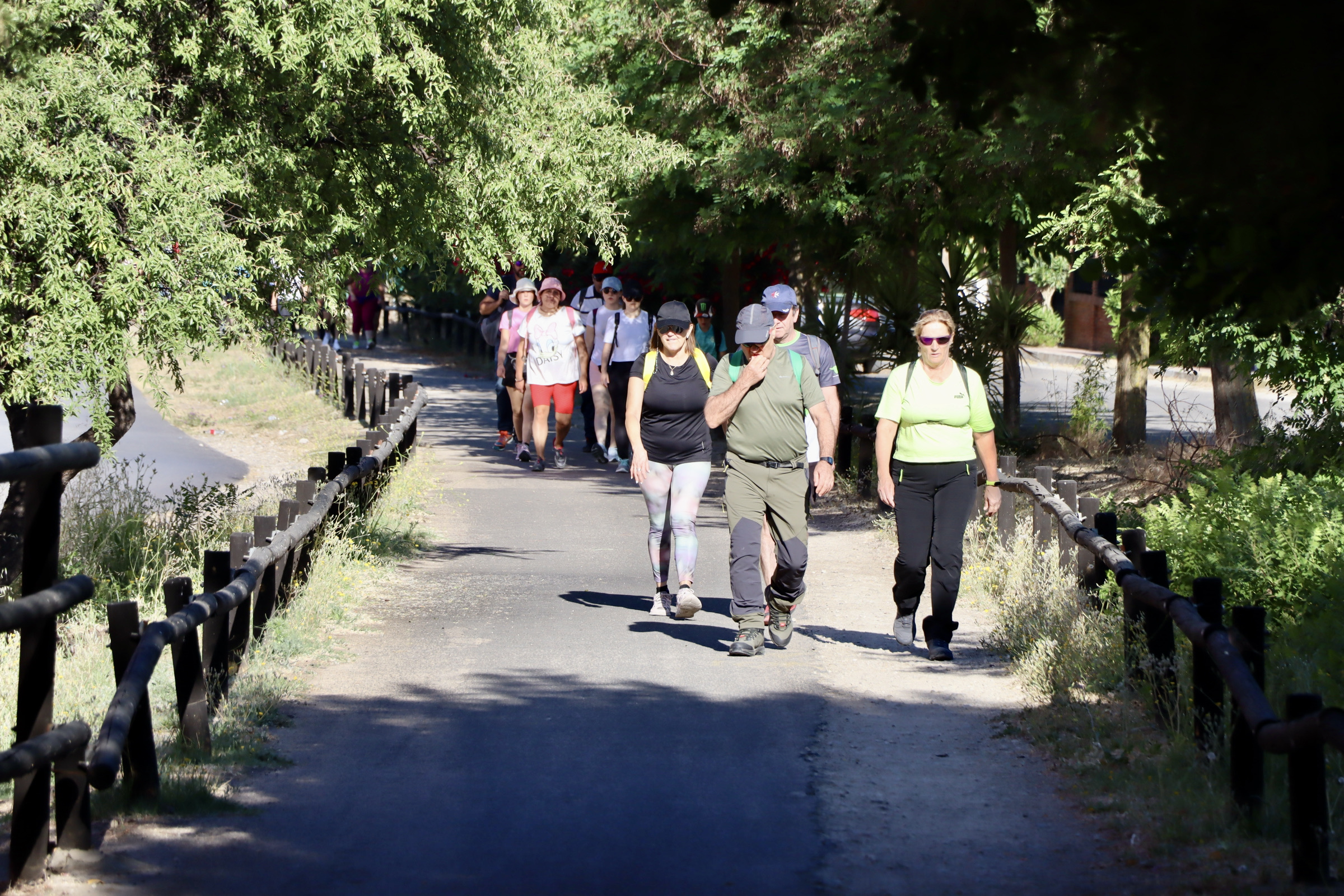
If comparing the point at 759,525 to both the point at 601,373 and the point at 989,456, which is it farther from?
the point at 601,373

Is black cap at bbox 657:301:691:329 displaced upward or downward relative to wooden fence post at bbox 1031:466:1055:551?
upward

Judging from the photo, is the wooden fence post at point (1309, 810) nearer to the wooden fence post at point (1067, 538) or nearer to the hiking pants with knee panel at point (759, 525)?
the hiking pants with knee panel at point (759, 525)

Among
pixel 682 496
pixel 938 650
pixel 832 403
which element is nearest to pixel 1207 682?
pixel 938 650

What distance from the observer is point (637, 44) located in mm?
16281

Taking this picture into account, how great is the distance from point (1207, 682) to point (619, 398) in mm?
10744

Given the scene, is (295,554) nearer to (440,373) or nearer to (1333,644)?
(1333,644)

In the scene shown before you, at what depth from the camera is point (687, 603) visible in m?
8.68

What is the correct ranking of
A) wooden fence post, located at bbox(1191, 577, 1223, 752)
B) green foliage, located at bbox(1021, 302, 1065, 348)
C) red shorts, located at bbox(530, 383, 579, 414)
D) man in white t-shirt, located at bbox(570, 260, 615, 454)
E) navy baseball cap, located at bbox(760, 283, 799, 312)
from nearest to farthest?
1. wooden fence post, located at bbox(1191, 577, 1223, 752)
2. navy baseball cap, located at bbox(760, 283, 799, 312)
3. red shorts, located at bbox(530, 383, 579, 414)
4. man in white t-shirt, located at bbox(570, 260, 615, 454)
5. green foliage, located at bbox(1021, 302, 1065, 348)

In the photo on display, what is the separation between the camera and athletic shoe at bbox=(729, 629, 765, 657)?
8.00m

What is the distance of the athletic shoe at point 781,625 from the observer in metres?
8.30

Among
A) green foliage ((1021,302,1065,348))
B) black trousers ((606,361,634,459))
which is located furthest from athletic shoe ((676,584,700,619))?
green foliage ((1021,302,1065,348))

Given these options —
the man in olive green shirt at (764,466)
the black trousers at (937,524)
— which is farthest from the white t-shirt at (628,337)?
the black trousers at (937,524)

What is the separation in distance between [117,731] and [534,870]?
4.34 feet

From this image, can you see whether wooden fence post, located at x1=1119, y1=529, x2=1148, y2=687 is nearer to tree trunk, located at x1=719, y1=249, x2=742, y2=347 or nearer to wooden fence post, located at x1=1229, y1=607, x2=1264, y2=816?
wooden fence post, located at x1=1229, y1=607, x2=1264, y2=816
